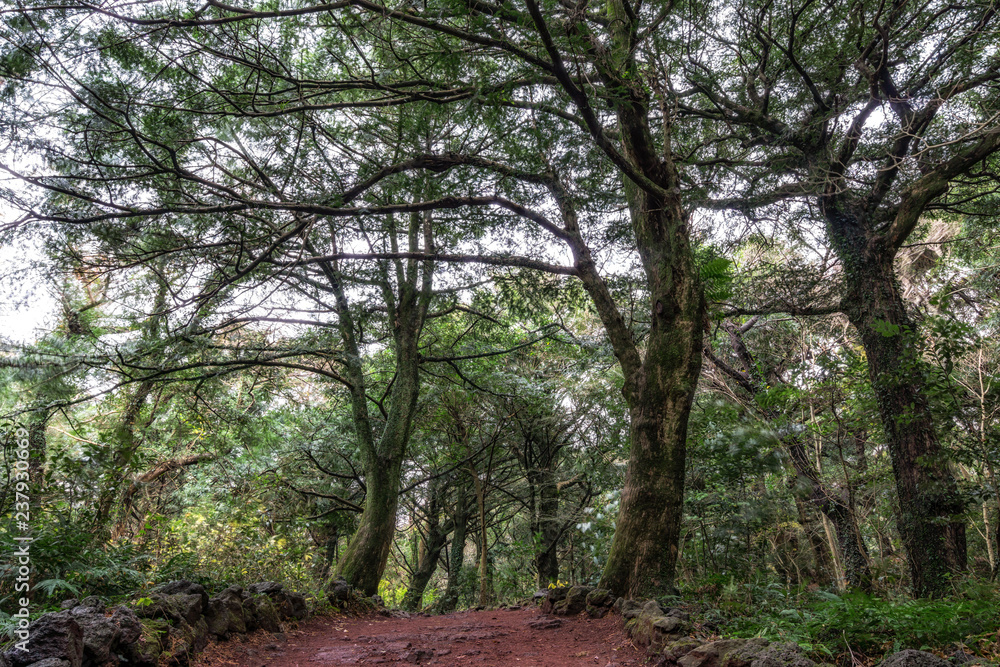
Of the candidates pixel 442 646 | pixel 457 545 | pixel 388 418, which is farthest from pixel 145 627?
pixel 457 545

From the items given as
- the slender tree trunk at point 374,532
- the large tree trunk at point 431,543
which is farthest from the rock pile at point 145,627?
the large tree trunk at point 431,543

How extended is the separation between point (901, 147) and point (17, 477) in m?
9.07

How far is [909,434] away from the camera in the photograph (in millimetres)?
5504

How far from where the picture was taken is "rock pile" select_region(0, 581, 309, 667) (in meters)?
2.14

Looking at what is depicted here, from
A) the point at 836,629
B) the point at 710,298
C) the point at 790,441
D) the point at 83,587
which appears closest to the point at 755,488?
the point at 790,441

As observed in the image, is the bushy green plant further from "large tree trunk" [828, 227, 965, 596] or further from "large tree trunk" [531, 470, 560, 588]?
"large tree trunk" [531, 470, 560, 588]

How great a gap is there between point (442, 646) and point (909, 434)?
5.26m

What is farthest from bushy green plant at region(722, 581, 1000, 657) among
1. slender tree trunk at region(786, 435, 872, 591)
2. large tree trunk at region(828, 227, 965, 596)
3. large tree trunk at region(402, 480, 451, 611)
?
large tree trunk at region(402, 480, 451, 611)

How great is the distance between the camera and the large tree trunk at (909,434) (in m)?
4.73

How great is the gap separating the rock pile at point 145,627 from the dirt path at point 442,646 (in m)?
0.17

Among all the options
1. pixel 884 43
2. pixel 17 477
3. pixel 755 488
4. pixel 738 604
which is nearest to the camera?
pixel 17 477

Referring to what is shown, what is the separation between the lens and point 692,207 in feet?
19.4

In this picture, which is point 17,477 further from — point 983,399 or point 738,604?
point 983,399

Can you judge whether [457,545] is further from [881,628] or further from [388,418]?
[881,628]
